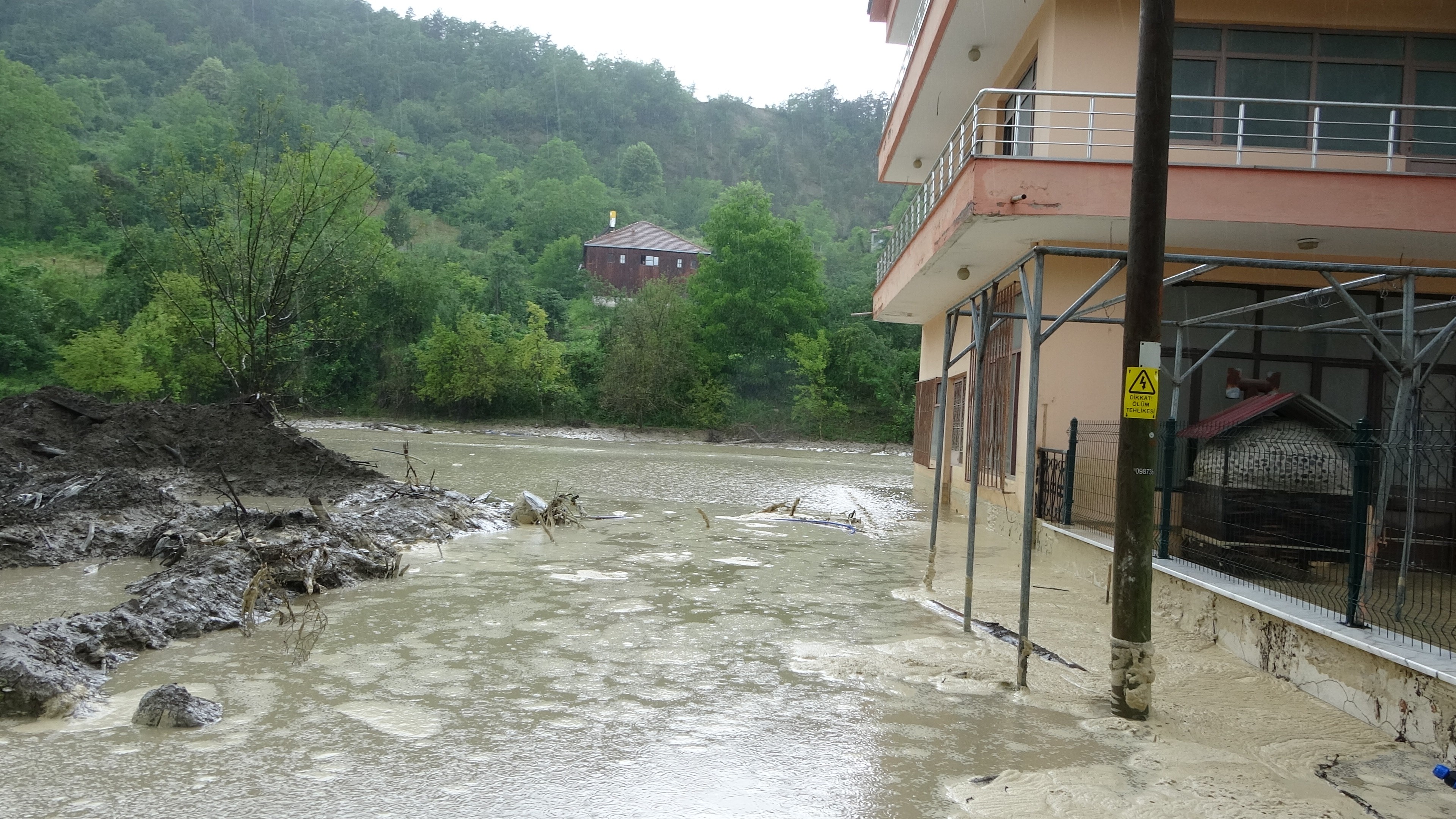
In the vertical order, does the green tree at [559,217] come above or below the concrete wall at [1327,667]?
above

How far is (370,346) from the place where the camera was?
171 feet

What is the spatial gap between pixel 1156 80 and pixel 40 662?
22.9ft

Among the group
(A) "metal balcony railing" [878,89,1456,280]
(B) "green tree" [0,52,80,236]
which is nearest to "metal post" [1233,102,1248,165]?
(A) "metal balcony railing" [878,89,1456,280]

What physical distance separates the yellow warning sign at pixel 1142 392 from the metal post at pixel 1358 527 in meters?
1.43

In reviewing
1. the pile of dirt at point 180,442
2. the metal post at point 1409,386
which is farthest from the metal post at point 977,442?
→ the pile of dirt at point 180,442

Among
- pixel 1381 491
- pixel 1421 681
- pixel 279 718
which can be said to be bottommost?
pixel 279 718

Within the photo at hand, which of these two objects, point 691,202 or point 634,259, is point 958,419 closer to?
point 634,259

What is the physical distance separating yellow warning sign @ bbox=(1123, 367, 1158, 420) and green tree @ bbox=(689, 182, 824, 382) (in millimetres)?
44599

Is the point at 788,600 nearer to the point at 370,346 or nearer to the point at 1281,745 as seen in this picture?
the point at 1281,745

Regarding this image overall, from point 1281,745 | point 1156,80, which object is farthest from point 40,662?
point 1156,80

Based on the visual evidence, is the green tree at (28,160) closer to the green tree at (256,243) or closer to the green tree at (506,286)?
the green tree at (506,286)

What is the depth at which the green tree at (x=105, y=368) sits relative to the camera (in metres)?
35.8

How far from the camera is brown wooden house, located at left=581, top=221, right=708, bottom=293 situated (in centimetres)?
7194

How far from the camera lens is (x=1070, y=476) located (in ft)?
37.0
